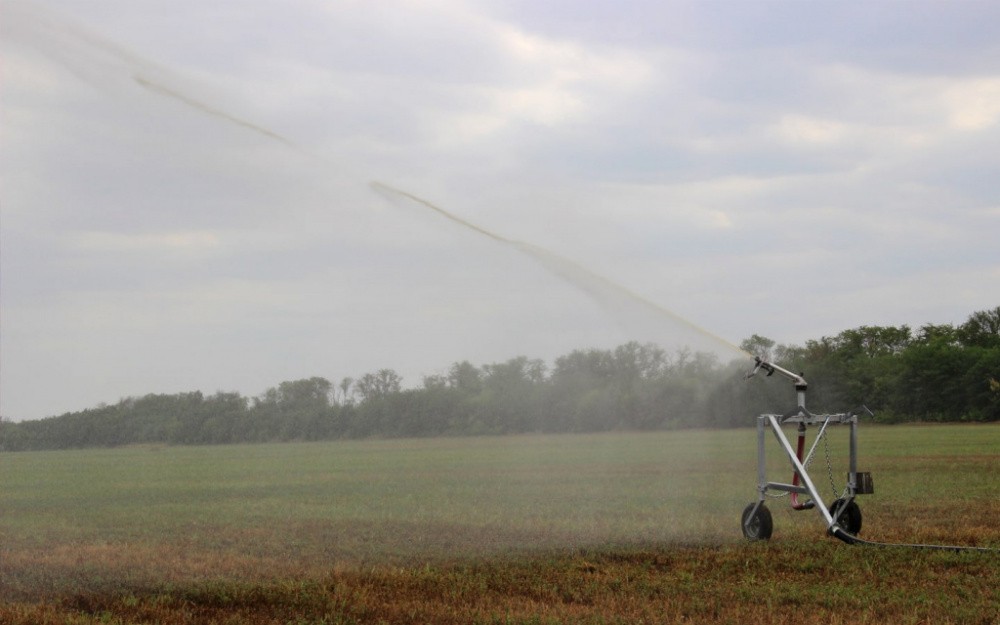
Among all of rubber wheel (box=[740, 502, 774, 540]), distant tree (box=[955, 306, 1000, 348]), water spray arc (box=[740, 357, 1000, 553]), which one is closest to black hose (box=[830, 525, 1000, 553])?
water spray arc (box=[740, 357, 1000, 553])

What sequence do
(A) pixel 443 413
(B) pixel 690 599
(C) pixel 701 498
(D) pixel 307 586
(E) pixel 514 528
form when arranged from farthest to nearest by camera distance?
(A) pixel 443 413
(C) pixel 701 498
(E) pixel 514 528
(D) pixel 307 586
(B) pixel 690 599

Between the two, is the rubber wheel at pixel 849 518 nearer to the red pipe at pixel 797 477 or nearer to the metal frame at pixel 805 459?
the metal frame at pixel 805 459

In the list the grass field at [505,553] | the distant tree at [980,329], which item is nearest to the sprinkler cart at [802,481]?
the grass field at [505,553]

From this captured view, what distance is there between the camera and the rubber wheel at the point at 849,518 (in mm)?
15312

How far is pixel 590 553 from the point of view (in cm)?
1449

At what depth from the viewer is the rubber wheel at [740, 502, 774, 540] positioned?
1545cm

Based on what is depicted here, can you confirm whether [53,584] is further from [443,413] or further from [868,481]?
[443,413]

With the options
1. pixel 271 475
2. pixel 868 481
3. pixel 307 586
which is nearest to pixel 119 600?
pixel 307 586

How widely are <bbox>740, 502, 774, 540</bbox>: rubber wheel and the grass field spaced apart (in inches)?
11.8

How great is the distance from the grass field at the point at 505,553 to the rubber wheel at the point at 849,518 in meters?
0.41

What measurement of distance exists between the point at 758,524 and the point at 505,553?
377 centimetres

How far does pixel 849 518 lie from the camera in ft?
50.6

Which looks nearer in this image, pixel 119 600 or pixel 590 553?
pixel 119 600

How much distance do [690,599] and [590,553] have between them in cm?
352
